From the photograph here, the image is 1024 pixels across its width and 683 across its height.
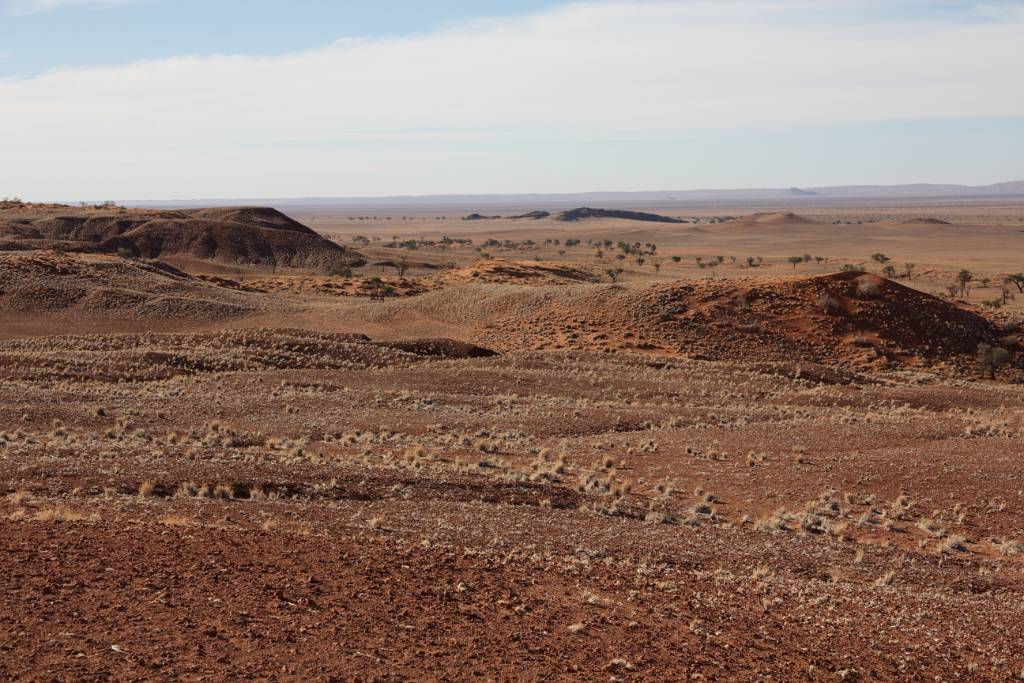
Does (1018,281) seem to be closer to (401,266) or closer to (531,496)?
(401,266)

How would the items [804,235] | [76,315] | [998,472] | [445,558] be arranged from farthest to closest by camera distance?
[804,235], [76,315], [998,472], [445,558]

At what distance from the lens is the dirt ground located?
903cm

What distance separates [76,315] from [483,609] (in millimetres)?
42623

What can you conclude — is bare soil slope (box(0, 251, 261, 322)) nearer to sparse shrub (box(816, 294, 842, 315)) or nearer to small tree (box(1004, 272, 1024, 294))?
sparse shrub (box(816, 294, 842, 315))

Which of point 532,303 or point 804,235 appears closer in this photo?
point 532,303

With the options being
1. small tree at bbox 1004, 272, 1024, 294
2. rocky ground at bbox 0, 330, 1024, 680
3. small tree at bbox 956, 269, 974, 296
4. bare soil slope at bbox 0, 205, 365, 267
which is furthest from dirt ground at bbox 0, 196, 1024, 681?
bare soil slope at bbox 0, 205, 365, 267

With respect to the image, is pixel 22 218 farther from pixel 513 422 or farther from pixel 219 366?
pixel 513 422

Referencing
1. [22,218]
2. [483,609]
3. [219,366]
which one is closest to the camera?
[483,609]

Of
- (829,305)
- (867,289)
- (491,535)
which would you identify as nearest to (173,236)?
(829,305)

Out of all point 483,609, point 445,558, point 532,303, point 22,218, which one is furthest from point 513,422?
point 22,218

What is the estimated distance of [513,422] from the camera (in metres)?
24.9

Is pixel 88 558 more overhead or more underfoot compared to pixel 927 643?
more overhead

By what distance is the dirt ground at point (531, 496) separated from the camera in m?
9.03

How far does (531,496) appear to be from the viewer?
643 inches
